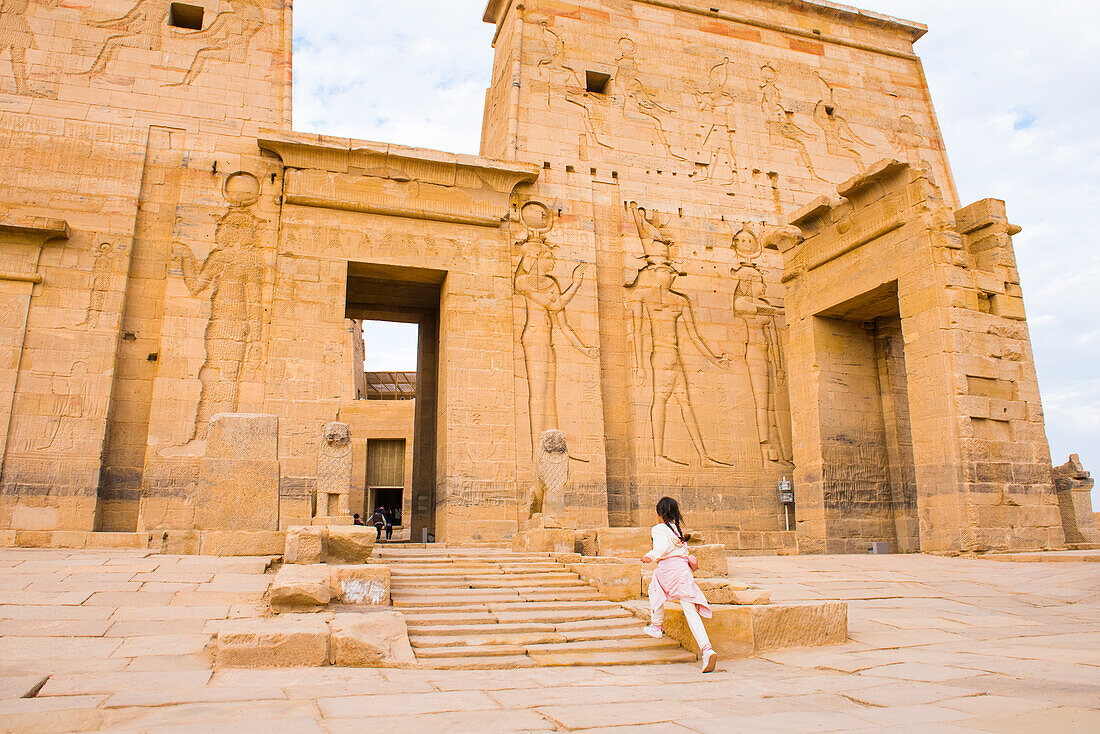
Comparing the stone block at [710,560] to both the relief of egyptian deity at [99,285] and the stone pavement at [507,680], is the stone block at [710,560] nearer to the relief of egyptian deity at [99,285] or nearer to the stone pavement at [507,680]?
the stone pavement at [507,680]

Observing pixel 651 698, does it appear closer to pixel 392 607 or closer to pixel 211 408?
pixel 392 607

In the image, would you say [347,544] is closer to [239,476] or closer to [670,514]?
[239,476]

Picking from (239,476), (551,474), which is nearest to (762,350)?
(551,474)

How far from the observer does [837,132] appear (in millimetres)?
14625

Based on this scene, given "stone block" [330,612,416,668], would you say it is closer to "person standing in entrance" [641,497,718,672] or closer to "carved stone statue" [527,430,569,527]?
"person standing in entrance" [641,497,718,672]

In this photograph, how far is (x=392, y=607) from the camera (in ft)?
17.5

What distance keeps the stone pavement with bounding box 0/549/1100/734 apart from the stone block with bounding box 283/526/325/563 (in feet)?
0.99

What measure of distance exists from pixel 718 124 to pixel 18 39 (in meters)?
11.3

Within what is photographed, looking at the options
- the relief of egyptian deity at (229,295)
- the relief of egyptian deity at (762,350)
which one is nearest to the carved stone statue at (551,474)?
the relief of egyptian deity at (229,295)

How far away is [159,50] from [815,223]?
34.8ft

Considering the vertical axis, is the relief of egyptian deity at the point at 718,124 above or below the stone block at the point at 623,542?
above

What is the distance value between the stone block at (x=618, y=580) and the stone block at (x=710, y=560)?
107cm

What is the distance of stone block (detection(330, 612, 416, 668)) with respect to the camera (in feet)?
13.6

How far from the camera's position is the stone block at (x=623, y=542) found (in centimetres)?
743
